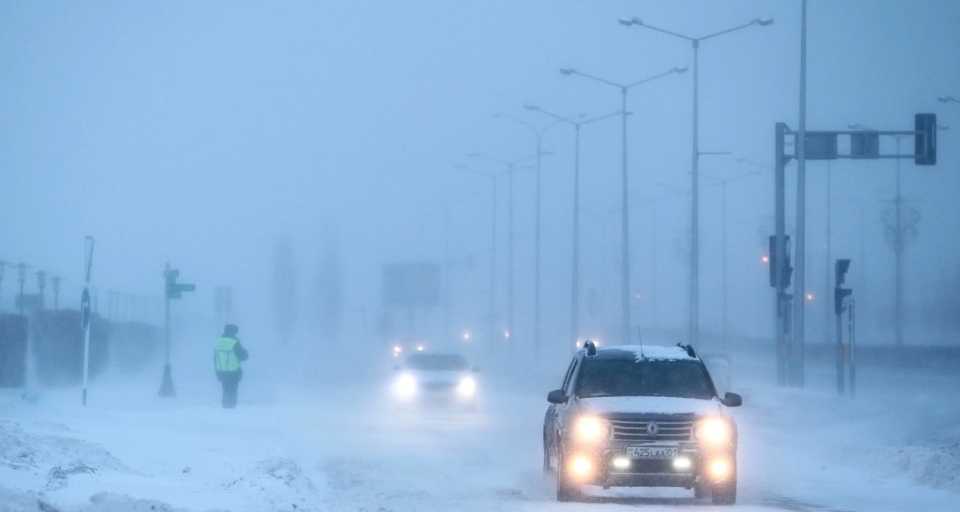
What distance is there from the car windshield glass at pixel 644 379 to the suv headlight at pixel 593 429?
0.81 metres

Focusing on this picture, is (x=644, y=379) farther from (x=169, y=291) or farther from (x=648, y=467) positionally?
(x=169, y=291)

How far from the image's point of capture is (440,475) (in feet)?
57.9

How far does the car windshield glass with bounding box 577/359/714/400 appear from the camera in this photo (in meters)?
14.9

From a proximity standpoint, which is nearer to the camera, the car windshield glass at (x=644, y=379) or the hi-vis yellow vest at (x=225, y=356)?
the car windshield glass at (x=644, y=379)

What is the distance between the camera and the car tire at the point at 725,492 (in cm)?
1406

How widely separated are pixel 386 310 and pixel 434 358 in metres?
58.2

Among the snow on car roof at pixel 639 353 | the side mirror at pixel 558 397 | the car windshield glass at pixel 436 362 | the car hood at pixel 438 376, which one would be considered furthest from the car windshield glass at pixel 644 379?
the car windshield glass at pixel 436 362

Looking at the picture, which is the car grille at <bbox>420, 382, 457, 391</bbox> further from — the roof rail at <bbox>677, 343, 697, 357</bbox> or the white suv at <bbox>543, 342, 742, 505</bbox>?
the white suv at <bbox>543, 342, 742, 505</bbox>

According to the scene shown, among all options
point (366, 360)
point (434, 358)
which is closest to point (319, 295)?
point (366, 360)

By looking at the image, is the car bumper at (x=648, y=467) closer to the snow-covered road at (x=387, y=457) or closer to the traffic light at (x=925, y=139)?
the snow-covered road at (x=387, y=457)

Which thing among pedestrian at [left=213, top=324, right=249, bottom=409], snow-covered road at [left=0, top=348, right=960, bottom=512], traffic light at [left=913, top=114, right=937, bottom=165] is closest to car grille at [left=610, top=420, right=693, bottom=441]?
snow-covered road at [left=0, top=348, right=960, bottom=512]

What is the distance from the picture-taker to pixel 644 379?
15.1 m

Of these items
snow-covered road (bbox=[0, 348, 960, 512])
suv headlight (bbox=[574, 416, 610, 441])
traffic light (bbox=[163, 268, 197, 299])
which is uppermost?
traffic light (bbox=[163, 268, 197, 299])

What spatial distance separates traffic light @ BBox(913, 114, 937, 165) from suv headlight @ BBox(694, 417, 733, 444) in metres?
21.9
